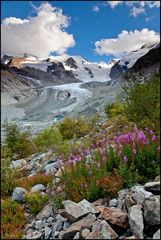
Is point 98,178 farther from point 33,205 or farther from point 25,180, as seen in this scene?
point 25,180

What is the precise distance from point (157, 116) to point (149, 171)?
2.02 metres

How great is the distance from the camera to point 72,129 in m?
13.6

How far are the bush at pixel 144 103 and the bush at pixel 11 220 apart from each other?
3.05 metres

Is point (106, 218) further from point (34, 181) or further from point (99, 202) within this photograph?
point (34, 181)

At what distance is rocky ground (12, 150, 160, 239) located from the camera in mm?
3986

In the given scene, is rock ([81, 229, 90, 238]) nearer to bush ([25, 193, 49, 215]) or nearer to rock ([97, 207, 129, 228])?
rock ([97, 207, 129, 228])

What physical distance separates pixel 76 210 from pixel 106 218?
0.50 metres

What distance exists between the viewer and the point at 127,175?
5.06 meters

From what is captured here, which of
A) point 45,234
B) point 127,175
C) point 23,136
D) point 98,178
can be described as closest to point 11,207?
point 45,234

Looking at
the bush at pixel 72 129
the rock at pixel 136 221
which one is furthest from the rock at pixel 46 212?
the bush at pixel 72 129

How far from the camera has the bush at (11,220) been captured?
15.6 ft

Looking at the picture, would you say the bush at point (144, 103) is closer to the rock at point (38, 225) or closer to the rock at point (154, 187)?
the rock at point (154, 187)

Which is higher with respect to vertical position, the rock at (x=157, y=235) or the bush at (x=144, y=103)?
the bush at (x=144, y=103)

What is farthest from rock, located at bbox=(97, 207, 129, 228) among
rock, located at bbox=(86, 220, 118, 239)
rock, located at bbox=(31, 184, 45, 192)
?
rock, located at bbox=(31, 184, 45, 192)
